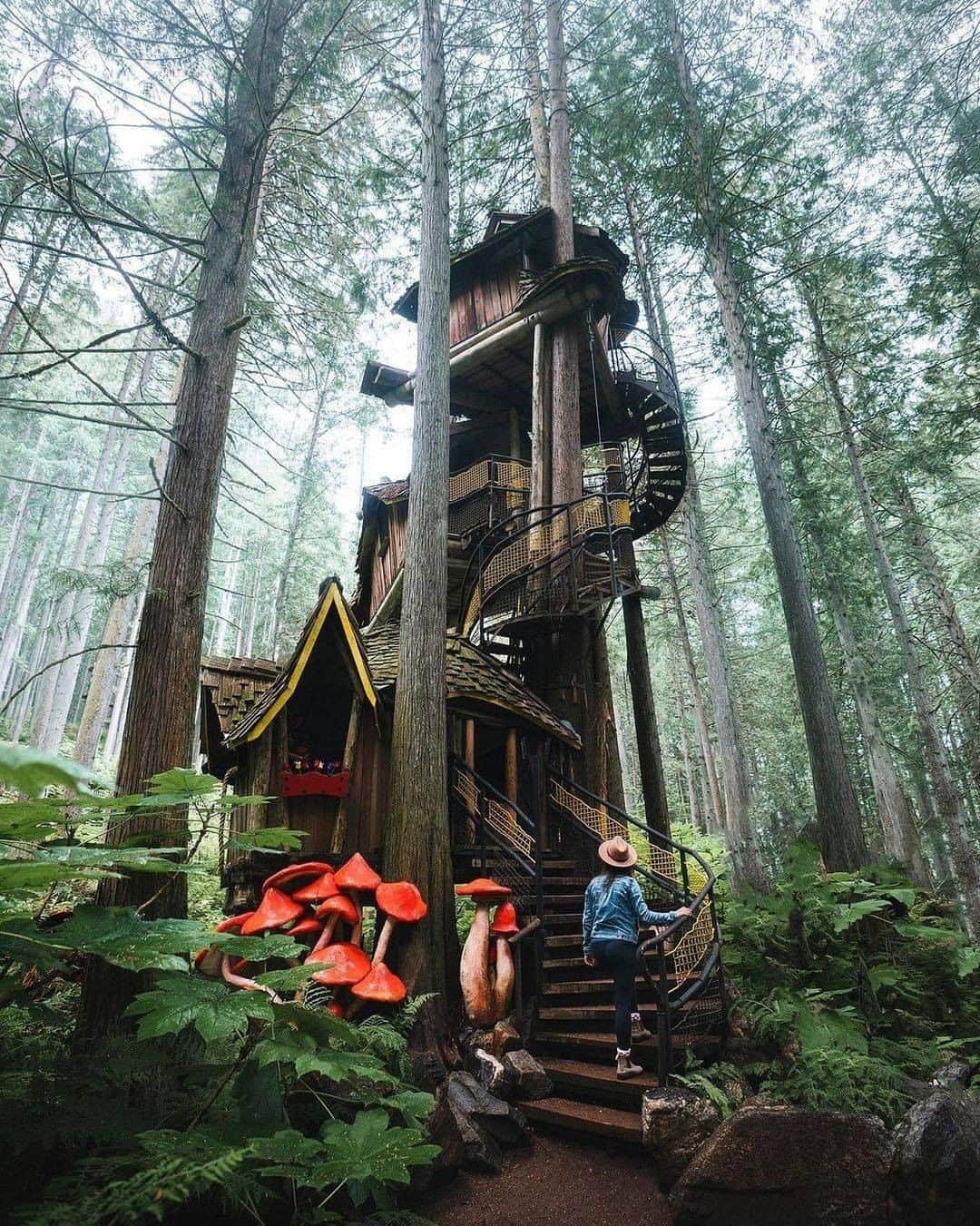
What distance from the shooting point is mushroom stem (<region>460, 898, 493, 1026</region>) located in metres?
5.91

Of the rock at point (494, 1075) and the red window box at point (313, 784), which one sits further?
the red window box at point (313, 784)

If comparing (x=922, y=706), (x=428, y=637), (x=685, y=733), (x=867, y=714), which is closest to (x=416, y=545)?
(x=428, y=637)

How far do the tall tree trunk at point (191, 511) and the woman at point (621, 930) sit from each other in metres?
3.43

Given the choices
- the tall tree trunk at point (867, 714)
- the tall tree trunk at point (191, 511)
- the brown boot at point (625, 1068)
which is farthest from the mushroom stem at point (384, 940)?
the tall tree trunk at point (867, 714)

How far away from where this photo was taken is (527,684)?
11359mm

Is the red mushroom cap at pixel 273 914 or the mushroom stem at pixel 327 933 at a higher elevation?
the red mushroom cap at pixel 273 914

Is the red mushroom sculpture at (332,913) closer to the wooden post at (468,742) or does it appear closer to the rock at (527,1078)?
the rock at (527,1078)

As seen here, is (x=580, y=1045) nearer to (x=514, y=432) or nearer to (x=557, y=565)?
(x=557, y=565)

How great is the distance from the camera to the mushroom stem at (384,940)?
5.45m

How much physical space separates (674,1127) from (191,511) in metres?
6.06

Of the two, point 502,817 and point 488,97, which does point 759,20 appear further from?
point 502,817

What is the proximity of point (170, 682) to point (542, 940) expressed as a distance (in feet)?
15.0

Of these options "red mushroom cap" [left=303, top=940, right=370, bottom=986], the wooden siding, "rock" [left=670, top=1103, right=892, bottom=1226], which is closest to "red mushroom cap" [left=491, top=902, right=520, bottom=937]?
"red mushroom cap" [left=303, top=940, right=370, bottom=986]

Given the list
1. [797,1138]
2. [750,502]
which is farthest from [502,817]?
[750,502]
